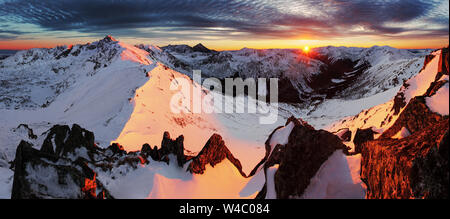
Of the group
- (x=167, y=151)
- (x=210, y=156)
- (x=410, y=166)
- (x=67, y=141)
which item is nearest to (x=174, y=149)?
(x=167, y=151)

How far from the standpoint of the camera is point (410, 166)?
31.1ft

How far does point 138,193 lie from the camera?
2217 cm

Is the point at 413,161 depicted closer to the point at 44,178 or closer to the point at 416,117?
the point at 416,117

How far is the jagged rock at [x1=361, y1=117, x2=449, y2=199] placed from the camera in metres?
8.01

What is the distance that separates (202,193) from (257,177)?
248 inches

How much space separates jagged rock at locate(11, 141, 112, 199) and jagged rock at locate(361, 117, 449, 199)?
14959mm

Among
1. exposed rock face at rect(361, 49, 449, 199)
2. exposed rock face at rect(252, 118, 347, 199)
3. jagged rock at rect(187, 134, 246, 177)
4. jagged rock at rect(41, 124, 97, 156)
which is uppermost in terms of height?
exposed rock face at rect(361, 49, 449, 199)

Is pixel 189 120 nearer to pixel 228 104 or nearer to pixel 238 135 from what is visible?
pixel 238 135

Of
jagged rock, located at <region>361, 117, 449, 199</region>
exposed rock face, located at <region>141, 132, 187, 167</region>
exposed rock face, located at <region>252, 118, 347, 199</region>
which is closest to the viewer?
jagged rock, located at <region>361, 117, 449, 199</region>

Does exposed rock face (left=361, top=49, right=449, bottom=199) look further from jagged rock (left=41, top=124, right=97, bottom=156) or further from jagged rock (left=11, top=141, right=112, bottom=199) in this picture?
jagged rock (left=41, top=124, right=97, bottom=156)

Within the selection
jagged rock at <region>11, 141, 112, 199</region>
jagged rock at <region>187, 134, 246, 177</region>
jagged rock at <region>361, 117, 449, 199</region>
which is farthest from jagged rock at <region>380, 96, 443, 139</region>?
jagged rock at <region>187, 134, 246, 177</region>

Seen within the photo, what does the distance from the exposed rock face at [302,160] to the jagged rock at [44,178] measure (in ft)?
38.3

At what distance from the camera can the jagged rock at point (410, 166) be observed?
26.3ft

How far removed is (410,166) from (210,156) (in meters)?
22.6
